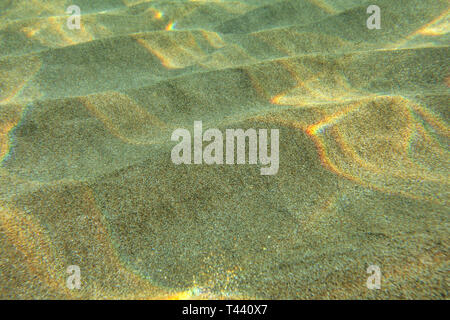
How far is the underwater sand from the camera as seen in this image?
1.00 meters

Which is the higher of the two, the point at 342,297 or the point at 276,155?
the point at 276,155

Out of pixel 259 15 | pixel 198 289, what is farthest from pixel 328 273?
pixel 259 15

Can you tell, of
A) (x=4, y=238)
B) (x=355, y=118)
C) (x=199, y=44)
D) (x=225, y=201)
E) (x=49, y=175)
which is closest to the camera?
(x=4, y=238)

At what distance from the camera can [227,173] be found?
1.42 m

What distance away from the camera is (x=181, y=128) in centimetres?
180

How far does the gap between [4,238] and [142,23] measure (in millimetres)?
2854

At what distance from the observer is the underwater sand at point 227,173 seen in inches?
39.6

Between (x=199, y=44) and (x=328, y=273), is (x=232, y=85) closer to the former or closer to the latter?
(x=199, y=44)

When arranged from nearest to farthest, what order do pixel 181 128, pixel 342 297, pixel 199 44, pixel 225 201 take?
1. pixel 342 297
2. pixel 225 201
3. pixel 181 128
4. pixel 199 44

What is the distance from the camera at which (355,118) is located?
1.63 metres

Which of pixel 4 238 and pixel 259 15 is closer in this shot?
pixel 4 238

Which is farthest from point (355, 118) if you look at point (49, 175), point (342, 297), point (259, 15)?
point (259, 15)
